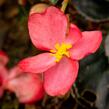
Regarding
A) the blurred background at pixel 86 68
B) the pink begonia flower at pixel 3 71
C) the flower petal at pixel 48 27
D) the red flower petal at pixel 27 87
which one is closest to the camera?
the flower petal at pixel 48 27

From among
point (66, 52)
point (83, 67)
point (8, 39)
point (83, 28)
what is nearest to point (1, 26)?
point (8, 39)

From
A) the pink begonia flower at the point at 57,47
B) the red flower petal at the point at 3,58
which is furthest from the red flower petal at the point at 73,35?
the red flower petal at the point at 3,58

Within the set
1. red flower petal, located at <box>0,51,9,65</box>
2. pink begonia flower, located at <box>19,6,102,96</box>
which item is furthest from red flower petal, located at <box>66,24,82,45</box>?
red flower petal, located at <box>0,51,9,65</box>

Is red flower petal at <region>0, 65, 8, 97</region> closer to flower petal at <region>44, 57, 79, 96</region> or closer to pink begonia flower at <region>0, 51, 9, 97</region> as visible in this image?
pink begonia flower at <region>0, 51, 9, 97</region>

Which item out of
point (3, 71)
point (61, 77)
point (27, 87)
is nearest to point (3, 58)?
point (3, 71)

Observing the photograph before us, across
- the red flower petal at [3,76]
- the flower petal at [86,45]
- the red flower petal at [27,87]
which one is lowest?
the red flower petal at [3,76]

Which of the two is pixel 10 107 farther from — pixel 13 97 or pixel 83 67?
pixel 83 67

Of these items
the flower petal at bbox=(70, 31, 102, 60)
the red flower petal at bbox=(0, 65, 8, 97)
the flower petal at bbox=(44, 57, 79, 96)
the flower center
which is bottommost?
the red flower petal at bbox=(0, 65, 8, 97)

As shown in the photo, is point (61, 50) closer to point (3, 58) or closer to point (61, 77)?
point (61, 77)

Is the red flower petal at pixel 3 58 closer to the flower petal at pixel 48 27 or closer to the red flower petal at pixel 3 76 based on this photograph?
the red flower petal at pixel 3 76
